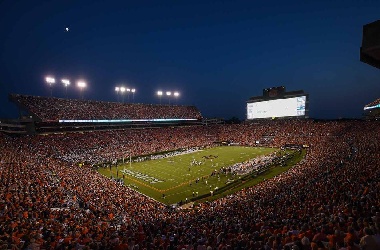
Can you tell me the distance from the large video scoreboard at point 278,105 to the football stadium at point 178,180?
1.00 ft

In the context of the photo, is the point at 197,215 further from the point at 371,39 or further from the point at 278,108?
the point at 278,108

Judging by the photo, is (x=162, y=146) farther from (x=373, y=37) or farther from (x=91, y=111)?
(x=373, y=37)

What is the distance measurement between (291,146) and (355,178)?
42.1 m

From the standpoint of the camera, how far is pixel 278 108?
221ft

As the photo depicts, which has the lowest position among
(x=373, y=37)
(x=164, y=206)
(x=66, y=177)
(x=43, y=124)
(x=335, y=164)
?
(x=164, y=206)

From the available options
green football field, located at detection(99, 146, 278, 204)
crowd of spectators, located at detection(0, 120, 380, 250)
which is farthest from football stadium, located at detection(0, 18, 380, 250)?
green football field, located at detection(99, 146, 278, 204)

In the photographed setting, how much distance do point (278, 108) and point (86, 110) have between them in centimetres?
5189

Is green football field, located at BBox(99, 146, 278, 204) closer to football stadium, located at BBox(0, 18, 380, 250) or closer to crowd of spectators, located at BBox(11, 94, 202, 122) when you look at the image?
football stadium, located at BBox(0, 18, 380, 250)

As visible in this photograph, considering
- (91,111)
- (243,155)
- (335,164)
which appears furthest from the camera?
(91,111)

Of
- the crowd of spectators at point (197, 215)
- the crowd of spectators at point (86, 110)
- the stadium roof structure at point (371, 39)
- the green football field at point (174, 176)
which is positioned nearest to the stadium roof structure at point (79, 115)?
the crowd of spectators at point (86, 110)

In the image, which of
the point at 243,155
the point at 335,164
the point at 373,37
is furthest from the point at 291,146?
the point at 373,37

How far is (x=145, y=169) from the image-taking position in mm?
37375

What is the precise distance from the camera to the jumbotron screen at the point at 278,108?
208 feet

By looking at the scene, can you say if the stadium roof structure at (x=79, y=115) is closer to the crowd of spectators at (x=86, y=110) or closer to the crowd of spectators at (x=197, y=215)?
the crowd of spectators at (x=86, y=110)
